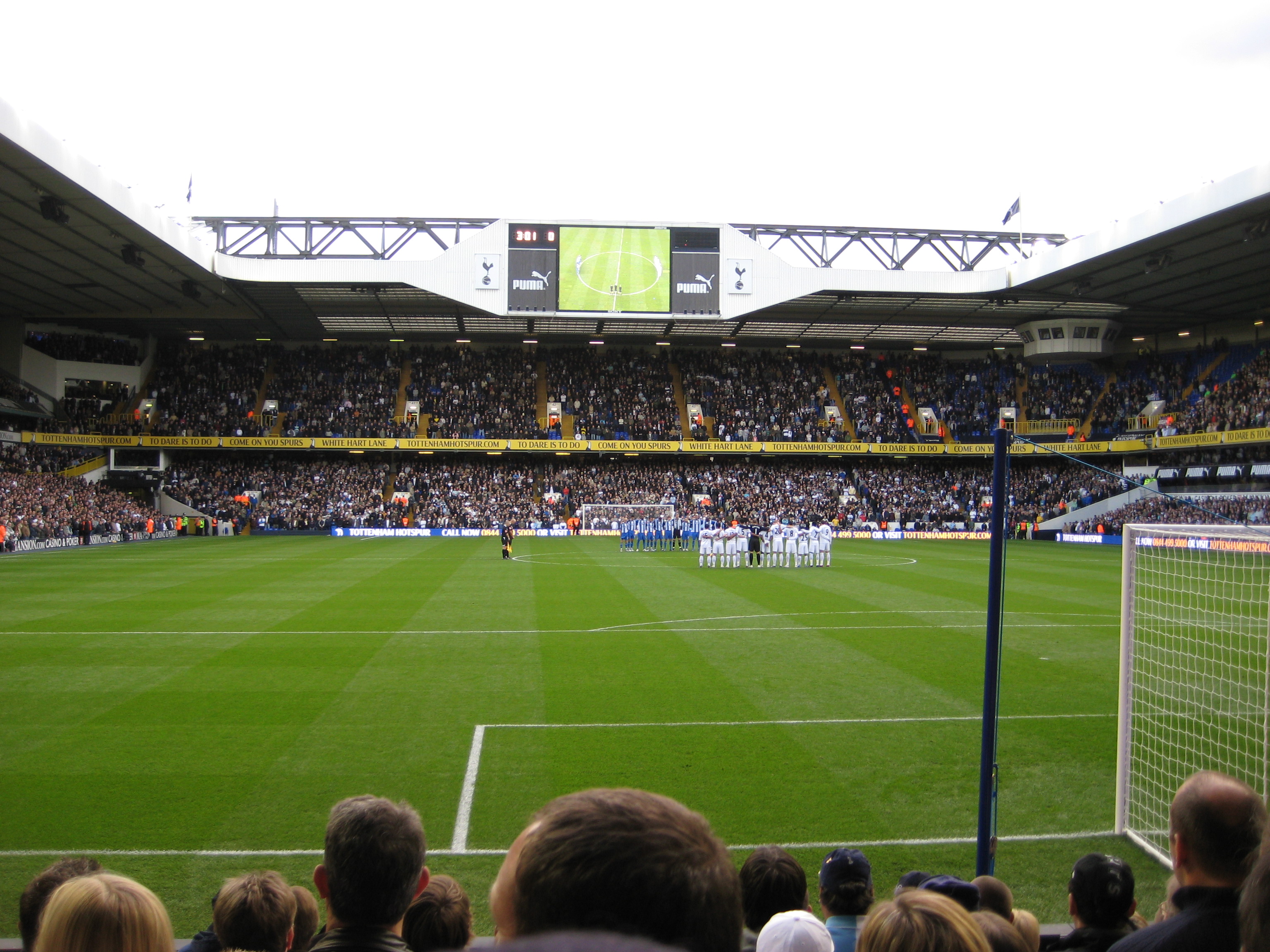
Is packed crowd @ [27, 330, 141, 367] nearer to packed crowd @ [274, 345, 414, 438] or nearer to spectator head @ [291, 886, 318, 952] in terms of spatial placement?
packed crowd @ [274, 345, 414, 438]

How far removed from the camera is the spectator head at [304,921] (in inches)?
152

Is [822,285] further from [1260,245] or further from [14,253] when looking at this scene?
[14,253]

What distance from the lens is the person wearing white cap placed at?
291cm

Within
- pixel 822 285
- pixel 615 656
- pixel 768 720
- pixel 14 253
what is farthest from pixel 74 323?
pixel 768 720

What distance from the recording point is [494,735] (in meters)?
9.71

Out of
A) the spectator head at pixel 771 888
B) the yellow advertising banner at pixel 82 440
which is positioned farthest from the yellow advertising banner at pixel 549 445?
the spectator head at pixel 771 888

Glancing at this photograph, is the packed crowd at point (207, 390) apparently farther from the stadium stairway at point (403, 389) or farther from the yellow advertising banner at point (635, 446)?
the yellow advertising banner at point (635, 446)

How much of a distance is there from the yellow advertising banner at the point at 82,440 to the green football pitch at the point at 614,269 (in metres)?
25.6

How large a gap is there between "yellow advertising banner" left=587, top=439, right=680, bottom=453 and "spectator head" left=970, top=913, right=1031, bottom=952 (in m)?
50.3

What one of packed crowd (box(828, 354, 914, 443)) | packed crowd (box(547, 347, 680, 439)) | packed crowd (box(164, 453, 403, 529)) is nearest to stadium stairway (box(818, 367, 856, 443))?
packed crowd (box(828, 354, 914, 443))

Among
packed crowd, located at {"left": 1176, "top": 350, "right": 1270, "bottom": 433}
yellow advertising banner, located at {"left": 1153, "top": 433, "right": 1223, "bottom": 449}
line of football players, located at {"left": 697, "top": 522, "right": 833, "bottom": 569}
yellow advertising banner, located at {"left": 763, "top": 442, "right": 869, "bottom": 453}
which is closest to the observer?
line of football players, located at {"left": 697, "top": 522, "right": 833, "bottom": 569}

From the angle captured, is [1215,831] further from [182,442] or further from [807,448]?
[182,442]

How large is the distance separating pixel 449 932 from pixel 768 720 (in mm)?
7275

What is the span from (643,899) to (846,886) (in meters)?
2.91
